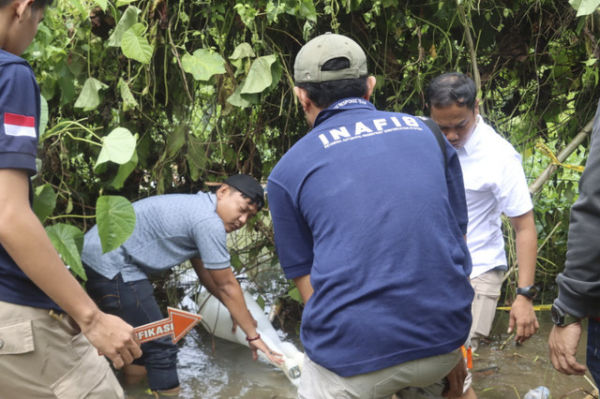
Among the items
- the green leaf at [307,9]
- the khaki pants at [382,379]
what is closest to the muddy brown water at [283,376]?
the khaki pants at [382,379]

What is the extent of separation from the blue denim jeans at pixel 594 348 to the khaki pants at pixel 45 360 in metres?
1.35

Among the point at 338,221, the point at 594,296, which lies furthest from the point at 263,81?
the point at 594,296

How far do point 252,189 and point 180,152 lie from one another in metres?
0.74

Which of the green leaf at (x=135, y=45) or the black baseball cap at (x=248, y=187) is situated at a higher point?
the green leaf at (x=135, y=45)

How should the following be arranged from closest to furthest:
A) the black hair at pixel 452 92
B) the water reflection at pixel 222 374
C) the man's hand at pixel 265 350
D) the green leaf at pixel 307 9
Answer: the black hair at pixel 452 92 < the green leaf at pixel 307 9 < the man's hand at pixel 265 350 < the water reflection at pixel 222 374

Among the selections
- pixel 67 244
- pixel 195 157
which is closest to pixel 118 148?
pixel 67 244

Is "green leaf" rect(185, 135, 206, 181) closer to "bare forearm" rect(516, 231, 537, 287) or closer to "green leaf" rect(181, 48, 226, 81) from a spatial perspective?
"green leaf" rect(181, 48, 226, 81)

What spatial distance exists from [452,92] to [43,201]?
1.86 m

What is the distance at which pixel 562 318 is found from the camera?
1.87 meters

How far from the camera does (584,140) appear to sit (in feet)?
13.7

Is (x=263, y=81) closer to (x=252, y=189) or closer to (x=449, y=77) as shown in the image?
(x=252, y=189)

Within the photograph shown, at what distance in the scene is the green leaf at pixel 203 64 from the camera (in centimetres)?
340

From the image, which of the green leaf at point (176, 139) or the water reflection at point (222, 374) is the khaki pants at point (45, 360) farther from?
the green leaf at point (176, 139)

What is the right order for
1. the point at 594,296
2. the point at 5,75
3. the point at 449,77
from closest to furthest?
the point at 5,75 < the point at 594,296 < the point at 449,77
